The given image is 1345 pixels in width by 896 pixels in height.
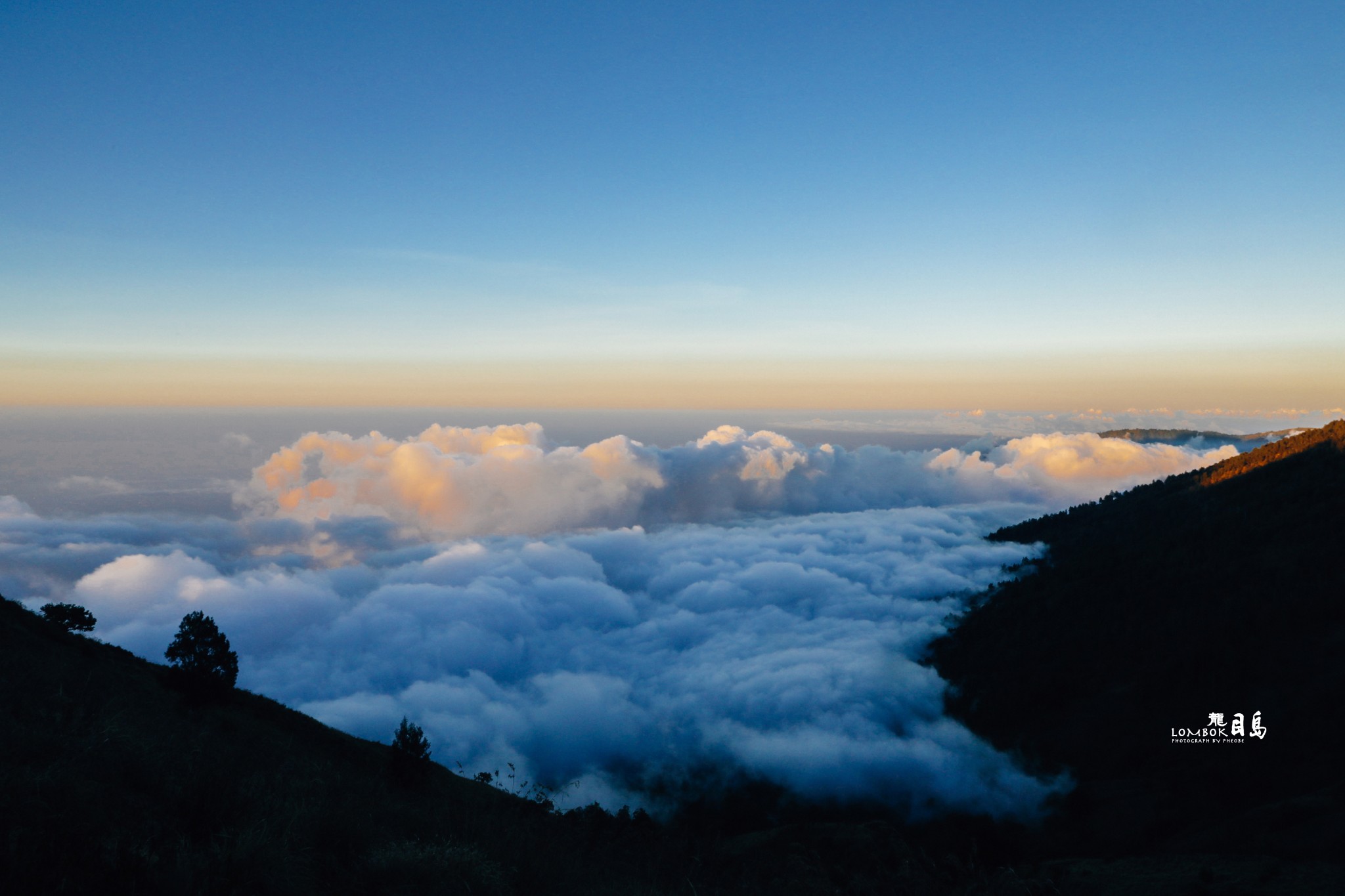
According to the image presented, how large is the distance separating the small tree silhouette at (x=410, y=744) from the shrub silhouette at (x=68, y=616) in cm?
3263

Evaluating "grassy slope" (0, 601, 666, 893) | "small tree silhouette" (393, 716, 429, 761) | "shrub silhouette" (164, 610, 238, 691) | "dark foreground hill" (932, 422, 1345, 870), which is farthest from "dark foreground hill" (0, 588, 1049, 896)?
"dark foreground hill" (932, 422, 1345, 870)

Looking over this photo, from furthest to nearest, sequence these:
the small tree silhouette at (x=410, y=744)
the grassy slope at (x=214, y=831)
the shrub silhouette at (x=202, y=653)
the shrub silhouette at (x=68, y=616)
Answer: the shrub silhouette at (x=68, y=616), the shrub silhouette at (x=202, y=653), the small tree silhouette at (x=410, y=744), the grassy slope at (x=214, y=831)

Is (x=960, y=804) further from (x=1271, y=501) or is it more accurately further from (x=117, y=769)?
(x=117, y=769)

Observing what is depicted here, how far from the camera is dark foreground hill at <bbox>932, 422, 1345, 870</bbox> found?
183 ft

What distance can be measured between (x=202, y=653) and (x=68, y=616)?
1851 cm

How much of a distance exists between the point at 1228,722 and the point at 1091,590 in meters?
41.1

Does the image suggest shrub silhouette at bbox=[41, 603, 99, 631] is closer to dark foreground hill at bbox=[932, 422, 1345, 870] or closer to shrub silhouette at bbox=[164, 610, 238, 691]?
shrub silhouette at bbox=[164, 610, 238, 691]

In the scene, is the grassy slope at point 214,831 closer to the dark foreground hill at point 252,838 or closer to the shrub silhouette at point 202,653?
the dark foreground hill at point 252,838

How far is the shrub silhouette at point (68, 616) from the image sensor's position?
4319 centimetres

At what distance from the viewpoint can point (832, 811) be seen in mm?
102438

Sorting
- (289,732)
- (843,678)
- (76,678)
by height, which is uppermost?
(76,678)

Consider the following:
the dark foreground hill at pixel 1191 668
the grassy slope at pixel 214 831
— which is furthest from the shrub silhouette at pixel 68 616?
the dark foreground hill at pixel 1191 668

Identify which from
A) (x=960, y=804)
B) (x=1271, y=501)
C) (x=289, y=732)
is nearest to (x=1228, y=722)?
(x=960, y=804)

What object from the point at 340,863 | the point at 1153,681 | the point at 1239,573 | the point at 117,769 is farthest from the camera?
the point at 1239,573
